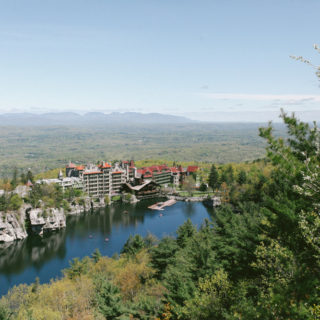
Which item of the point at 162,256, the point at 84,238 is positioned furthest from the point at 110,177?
the point at 162,256

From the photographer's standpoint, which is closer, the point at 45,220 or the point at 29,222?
the point at 45,220

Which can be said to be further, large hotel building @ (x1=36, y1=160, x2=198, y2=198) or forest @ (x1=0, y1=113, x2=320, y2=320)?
large hotel building @ (x1=36, y1=160, x2=198, y2=198)

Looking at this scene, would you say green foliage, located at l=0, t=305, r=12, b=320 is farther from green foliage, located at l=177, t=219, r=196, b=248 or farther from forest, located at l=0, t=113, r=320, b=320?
green foliage, located at l=177, t=219, r=196, b=248

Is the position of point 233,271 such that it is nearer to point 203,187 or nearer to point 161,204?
point 161,204

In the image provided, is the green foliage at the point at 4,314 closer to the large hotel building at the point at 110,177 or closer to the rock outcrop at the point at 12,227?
the rock outcrop at the point at 12,227

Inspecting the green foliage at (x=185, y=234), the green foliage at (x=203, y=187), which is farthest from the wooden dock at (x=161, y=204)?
the green foliage at (x=185, y=234)

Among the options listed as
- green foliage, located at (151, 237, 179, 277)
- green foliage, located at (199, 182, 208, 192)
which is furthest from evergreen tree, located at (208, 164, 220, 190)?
green foliage, located at (151, 237, 179, 277)
